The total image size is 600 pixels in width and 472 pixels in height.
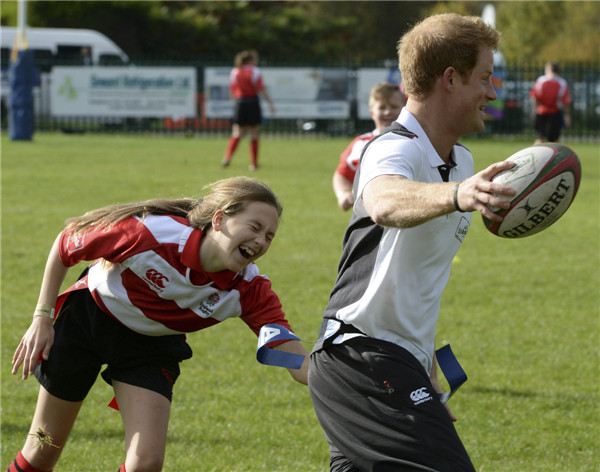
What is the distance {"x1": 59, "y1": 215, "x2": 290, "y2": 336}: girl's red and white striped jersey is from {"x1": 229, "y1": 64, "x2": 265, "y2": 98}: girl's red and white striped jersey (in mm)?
15311

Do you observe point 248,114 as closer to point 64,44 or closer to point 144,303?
point 144,303

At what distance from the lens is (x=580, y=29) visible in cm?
4575

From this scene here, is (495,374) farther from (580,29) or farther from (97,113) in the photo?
(580,29)

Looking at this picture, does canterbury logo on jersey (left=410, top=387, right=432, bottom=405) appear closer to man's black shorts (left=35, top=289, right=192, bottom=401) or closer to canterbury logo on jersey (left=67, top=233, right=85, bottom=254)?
man's black shorts (left=35, top=289, right=192, bottom=401)

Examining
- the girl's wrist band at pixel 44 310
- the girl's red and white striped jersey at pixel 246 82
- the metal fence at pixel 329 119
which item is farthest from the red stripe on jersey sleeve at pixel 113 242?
the metal fence at pixel 329 119

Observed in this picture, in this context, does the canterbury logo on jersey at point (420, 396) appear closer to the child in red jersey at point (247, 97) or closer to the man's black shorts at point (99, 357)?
the man's black shorts at point (99, 357)

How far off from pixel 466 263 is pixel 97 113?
62.8 feet

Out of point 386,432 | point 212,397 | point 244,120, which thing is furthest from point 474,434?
point 244,120

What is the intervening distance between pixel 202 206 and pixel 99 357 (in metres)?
0.78

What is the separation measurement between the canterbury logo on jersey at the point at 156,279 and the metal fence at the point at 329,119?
23.0 meters

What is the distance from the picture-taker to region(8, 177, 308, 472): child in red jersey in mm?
3615

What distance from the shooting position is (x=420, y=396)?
2922mm

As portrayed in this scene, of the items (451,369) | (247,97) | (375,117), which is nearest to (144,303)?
(451,369)

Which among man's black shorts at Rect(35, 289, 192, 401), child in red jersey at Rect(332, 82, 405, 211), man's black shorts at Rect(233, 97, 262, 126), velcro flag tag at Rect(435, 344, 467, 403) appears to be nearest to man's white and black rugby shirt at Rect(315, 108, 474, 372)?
velcro flag tag at Rect(435, 344, 467, 403)
